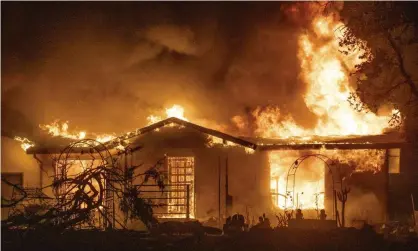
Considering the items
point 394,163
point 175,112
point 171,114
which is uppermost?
point 175,112

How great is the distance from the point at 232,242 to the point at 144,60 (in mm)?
20008

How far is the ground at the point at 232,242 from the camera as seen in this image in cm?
1359

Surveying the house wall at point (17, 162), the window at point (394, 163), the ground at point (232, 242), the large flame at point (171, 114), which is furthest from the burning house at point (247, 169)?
the large flame at point (171, 114)

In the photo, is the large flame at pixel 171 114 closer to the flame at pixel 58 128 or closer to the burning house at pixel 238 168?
the flame at pixel 58 128

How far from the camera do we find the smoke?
3056cm

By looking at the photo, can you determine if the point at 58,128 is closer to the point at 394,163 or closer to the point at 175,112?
the point at 175,112

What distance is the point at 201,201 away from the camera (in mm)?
19984

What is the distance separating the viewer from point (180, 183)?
20.0m

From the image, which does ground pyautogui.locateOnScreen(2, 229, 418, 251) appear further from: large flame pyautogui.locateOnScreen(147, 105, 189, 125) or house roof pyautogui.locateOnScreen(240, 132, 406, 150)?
large flame pyautogui.locateOnScreen(147, 105, 189, 125)

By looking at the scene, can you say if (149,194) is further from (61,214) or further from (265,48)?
(265,48)

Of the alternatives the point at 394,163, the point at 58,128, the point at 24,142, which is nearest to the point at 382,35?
the point at 394,163

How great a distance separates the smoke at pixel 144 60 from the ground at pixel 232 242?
53.5 feet

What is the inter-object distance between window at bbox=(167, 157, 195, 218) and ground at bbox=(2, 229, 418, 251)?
5.86 meters

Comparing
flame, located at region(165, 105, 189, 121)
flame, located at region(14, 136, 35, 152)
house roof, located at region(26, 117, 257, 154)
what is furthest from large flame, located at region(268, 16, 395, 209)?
flame, located at region(14, 136, 35, 152)
